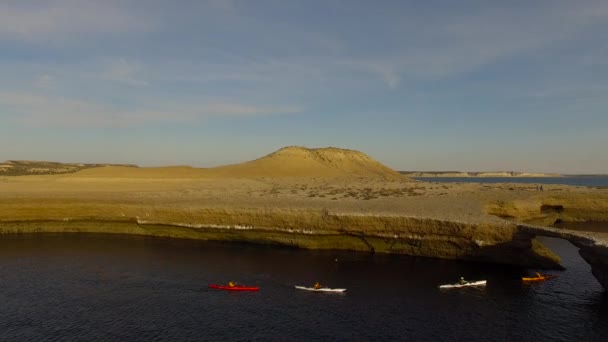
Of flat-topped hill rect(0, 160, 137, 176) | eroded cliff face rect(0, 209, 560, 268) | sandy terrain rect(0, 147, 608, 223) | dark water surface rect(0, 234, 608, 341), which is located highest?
flat-topped hill rect(0, 160, 137, 176)

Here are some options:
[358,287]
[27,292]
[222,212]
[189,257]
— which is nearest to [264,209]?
[222,212]

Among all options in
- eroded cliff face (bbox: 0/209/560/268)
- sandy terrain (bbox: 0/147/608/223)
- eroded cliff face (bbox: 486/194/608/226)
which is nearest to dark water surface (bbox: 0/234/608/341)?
eroded cliff face (bbox: 0/209/560/268)

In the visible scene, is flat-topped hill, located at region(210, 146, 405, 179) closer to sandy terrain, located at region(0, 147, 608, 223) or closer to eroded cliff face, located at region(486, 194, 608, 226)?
sandy terrain, located at region(0, 147, 608, 223)

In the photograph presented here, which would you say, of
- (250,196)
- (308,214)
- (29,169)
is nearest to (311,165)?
(250,196)

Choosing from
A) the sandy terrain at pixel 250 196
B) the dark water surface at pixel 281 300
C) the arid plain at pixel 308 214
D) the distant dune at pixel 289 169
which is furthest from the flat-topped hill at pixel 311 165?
the dark water surface at pixel 281 300

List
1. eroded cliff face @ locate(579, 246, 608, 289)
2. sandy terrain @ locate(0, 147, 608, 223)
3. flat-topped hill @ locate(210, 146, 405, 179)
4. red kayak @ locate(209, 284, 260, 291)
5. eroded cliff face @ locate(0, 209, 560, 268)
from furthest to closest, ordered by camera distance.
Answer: flat-topped hill @ locate(210, 146, 405, 179)
sandy terrain @ locate(0, 147, 608, 223)
eroded cliff face @ locate(0, 209, 560, 268)
red kayak @ locate(209, 284, 260, 291)
eroded cliff face @ locate(579, 246, 608, 289)

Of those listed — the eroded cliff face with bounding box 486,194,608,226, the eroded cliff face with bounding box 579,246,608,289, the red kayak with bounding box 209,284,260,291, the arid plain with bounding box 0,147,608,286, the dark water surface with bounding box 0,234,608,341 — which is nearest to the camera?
the dark water surface with bounding box 0,234,608,341

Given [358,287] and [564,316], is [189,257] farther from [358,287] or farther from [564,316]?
[564,316]

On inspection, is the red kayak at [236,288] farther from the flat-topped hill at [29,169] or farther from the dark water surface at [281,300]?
the flat-topped hill at [29,169]
